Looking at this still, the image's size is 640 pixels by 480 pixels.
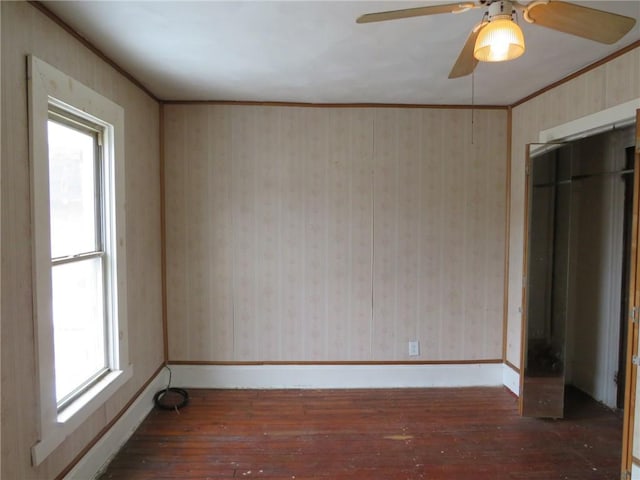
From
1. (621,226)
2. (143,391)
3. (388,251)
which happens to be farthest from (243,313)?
(621,226)

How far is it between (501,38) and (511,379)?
2.91 m

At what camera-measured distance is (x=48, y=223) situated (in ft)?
5.67

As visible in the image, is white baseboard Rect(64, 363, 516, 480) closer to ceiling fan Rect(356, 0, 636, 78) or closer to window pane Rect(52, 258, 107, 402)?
window pane Rect(52, 258, 107, 402)

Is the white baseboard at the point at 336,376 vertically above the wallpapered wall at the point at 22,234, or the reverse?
the wallpapered wall at the point at 22,234

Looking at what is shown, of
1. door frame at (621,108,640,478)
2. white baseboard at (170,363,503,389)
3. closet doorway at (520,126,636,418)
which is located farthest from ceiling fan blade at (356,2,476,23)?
white baseboard at (170,363,503,389)

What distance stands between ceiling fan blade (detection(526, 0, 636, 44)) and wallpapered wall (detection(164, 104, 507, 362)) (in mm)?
1881

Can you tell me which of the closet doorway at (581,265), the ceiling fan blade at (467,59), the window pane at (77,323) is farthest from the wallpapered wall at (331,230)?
the ceiling fan blade at (467,59)

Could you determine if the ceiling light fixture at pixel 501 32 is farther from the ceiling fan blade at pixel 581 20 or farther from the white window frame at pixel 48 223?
the white window frame at pixel 48 223

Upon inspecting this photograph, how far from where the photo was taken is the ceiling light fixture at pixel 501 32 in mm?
1257

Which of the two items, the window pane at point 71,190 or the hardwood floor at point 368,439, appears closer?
the window pane at point 71,190

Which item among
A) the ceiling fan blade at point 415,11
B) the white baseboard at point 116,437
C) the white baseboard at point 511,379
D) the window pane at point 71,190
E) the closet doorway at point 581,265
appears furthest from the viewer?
the white baseboard at point 511,379

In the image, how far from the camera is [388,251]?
3.28 m

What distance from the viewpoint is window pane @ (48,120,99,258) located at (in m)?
1.90

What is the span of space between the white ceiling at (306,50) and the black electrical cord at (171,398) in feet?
7.97
